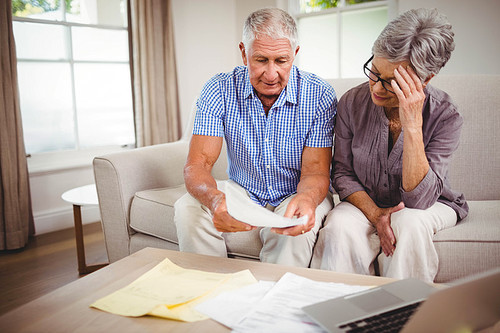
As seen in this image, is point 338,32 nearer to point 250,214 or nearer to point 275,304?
point 250,214

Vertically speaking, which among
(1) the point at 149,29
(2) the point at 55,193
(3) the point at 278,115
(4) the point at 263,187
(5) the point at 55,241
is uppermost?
(1) the point at 149,29

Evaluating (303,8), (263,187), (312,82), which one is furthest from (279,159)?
(303,8)

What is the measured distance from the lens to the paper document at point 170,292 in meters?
0.87

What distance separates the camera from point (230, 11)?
4.21 metres

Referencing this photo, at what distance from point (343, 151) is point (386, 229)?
0.35m

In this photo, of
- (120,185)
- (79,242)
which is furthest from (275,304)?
(79,242)

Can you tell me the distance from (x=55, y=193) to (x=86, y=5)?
1.43 metres

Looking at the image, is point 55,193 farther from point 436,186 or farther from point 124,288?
point 436,186

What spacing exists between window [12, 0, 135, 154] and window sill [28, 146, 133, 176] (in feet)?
0.15

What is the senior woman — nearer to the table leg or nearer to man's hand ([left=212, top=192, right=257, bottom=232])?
man's hand ([left=212, top=192, right=257, bottom=232])

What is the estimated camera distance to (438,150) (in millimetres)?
1452

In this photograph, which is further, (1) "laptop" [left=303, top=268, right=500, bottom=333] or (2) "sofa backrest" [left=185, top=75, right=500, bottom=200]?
(2) "sofa backrest" [left=185, top=75, right=500, bottom=200]

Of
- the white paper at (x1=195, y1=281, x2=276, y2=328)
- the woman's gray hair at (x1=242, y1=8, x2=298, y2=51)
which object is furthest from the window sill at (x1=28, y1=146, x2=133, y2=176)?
the white paper at (x1=195, y1=281, x2=276, y2=328)

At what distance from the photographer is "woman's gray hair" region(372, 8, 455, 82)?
132 cm
